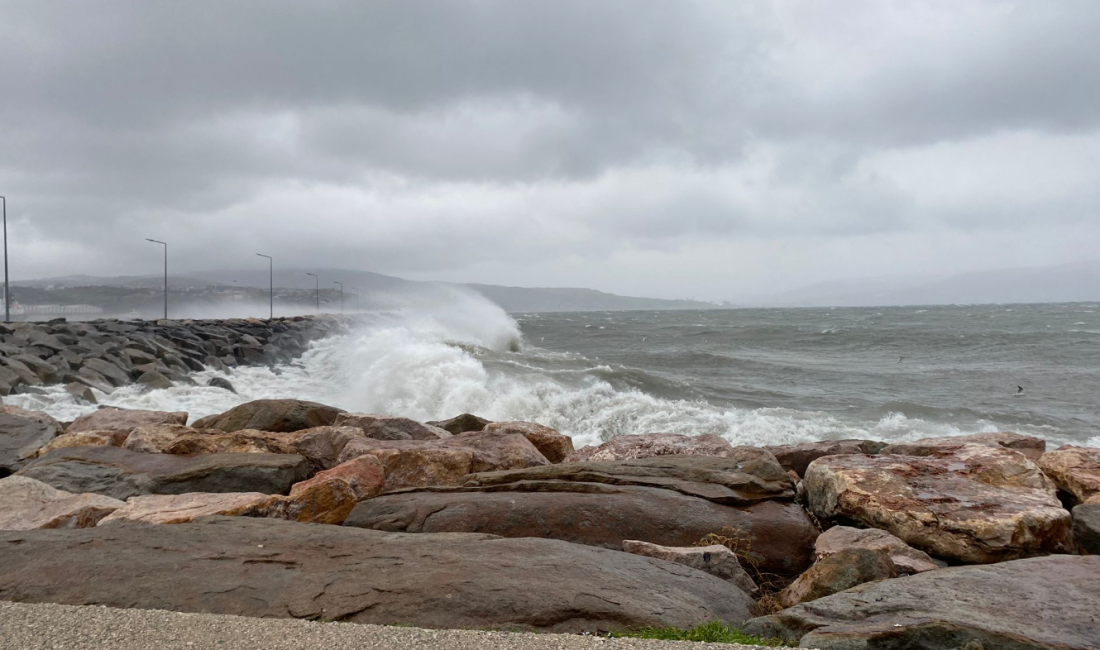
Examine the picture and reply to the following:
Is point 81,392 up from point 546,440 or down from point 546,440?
down

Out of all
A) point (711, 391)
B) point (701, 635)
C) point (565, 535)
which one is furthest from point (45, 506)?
point (711, 391)

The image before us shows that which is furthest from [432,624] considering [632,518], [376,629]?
[632,518]

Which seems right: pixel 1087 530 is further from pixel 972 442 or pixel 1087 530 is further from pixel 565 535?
pixel 565 535

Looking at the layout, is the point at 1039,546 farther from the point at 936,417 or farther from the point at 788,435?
the point at 936,417

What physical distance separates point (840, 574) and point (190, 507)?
4479mm

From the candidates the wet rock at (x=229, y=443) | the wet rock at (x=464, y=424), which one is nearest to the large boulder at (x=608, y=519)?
the wet rock at (x=229, y=443)

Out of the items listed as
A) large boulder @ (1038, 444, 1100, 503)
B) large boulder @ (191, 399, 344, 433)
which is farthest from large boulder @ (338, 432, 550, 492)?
large boulder @ (1038, 444, 1100, 503)

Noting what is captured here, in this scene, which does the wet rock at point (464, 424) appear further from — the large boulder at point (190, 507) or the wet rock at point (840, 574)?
the wet rock at point (840, 574)

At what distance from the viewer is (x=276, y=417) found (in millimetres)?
8656

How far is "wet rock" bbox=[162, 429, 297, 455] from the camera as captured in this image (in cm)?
678

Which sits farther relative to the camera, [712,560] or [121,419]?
[121,419]

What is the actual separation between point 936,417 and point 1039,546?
11562mm

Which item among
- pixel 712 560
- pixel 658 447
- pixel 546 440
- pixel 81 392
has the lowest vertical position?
pixel 81 392

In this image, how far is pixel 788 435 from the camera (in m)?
12.6
